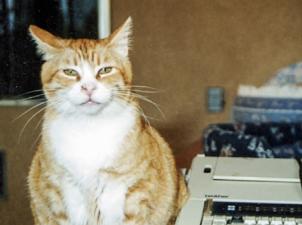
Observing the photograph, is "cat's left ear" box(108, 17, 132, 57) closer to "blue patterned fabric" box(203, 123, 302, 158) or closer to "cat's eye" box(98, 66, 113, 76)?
"cat's eye" box(98, 66, 113, 76)

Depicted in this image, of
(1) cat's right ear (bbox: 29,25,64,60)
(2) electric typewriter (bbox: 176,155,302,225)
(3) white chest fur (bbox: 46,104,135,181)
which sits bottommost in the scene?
(2) electric typewriter (bbox: 176,155,302,225)

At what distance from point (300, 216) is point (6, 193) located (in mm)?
579

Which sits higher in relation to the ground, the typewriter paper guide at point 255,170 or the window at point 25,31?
the window at point 25,31

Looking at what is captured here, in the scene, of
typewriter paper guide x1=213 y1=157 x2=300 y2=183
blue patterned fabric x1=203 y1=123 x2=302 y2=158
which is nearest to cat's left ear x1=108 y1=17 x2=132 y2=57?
typewriter paper guide x1=213 y1=157 x2=300 y2=183

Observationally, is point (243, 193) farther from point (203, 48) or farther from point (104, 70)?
point (203, 48)

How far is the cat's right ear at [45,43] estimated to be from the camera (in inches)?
40.8

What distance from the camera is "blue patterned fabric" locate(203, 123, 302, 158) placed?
1.44 meters

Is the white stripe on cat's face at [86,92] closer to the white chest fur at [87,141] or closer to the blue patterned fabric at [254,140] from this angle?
the white chest fur at [87,141]

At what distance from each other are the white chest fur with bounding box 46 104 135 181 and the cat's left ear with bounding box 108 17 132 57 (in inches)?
3.8

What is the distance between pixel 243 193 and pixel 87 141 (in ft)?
0.83

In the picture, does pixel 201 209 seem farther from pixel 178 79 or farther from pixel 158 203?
pixel 178 79

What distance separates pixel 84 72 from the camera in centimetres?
103

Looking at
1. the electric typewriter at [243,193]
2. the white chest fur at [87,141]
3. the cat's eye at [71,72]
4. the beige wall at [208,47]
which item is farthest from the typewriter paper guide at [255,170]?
the beige wall at [208,47]

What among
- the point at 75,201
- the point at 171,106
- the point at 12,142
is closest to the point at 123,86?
the point at 75,201
